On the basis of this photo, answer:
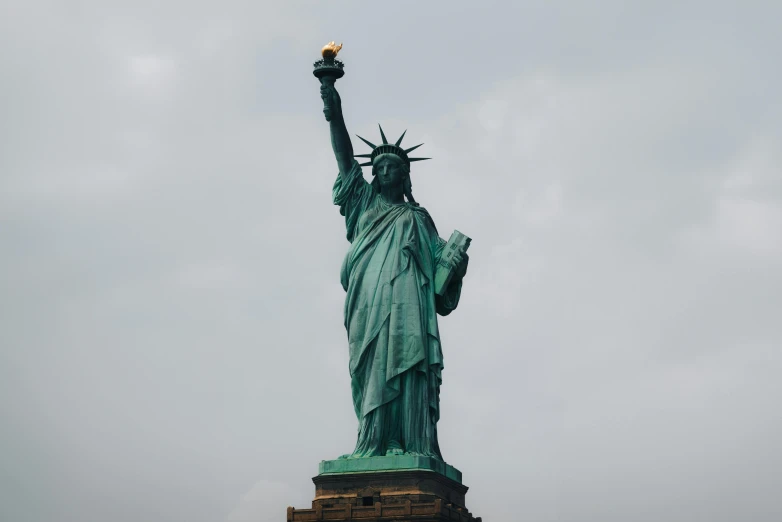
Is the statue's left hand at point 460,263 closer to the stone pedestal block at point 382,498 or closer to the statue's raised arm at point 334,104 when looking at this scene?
the statue's raised arm at point 334,104

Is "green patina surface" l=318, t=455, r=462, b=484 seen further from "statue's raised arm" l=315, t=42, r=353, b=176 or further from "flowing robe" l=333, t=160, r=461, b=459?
"statue's raised arm" l=315, t=42, r=353, b=176

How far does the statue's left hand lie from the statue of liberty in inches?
0.9

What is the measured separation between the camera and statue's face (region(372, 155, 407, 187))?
80.5ft

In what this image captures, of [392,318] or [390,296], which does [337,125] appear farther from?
[392,318]

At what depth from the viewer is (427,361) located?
23.0 m

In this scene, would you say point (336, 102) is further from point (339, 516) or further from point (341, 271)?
point (339, 516)

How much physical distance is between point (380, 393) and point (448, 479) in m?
1.87

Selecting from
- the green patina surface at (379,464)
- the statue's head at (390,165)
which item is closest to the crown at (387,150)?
the statue's head at (390,165)

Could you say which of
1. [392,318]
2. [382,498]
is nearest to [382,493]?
[382,498]

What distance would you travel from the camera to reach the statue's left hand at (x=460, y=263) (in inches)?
942

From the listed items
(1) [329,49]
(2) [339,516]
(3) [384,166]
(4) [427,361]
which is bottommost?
(2) [339,516]

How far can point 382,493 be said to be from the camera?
2159 centimetres

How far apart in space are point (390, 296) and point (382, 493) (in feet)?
11.9

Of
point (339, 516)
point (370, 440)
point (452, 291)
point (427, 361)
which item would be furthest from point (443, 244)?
point (339, 516)
